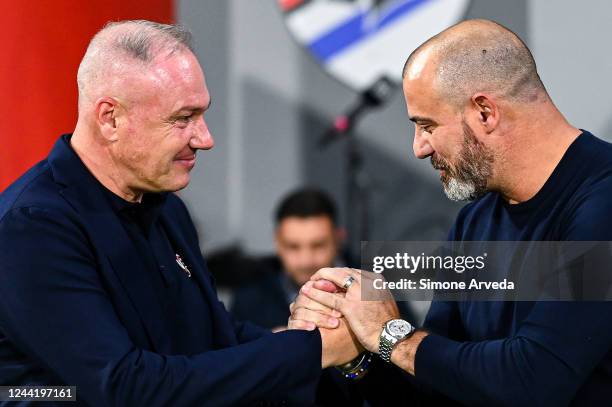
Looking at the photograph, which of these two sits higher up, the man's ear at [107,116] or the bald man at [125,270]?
the man's ear at [107,116]

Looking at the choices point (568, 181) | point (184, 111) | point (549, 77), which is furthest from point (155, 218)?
point (549, 77)

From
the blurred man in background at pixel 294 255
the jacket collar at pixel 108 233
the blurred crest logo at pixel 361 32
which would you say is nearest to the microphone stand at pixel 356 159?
the blurred crest logo at pixel 361 32

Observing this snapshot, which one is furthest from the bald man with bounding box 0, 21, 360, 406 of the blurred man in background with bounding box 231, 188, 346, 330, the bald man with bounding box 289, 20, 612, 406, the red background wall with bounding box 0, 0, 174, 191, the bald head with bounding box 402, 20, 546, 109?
the blurred man in background with bounding box 231, 188, 346, 330

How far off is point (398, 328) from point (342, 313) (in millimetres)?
179

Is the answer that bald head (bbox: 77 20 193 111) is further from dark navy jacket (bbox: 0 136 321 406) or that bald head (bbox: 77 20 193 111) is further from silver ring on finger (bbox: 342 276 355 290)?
silver ring on finger (bbox: 342 276 355 290)

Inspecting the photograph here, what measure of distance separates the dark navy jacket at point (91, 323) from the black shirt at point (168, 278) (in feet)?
0.18

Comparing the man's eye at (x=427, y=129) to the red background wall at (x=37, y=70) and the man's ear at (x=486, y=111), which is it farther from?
the red background wall at (x=37, y=70)

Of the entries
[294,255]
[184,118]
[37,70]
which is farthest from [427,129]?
→ [294,255]

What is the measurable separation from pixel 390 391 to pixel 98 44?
1.11 metres

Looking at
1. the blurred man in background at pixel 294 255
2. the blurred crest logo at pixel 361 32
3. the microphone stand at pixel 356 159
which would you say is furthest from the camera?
the microphone stand at pixel 356 159

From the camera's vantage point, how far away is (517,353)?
2.03m

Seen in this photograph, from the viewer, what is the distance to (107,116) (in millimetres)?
2107

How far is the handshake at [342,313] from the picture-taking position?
2.29 meters

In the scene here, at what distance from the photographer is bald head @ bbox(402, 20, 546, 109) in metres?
2.18
